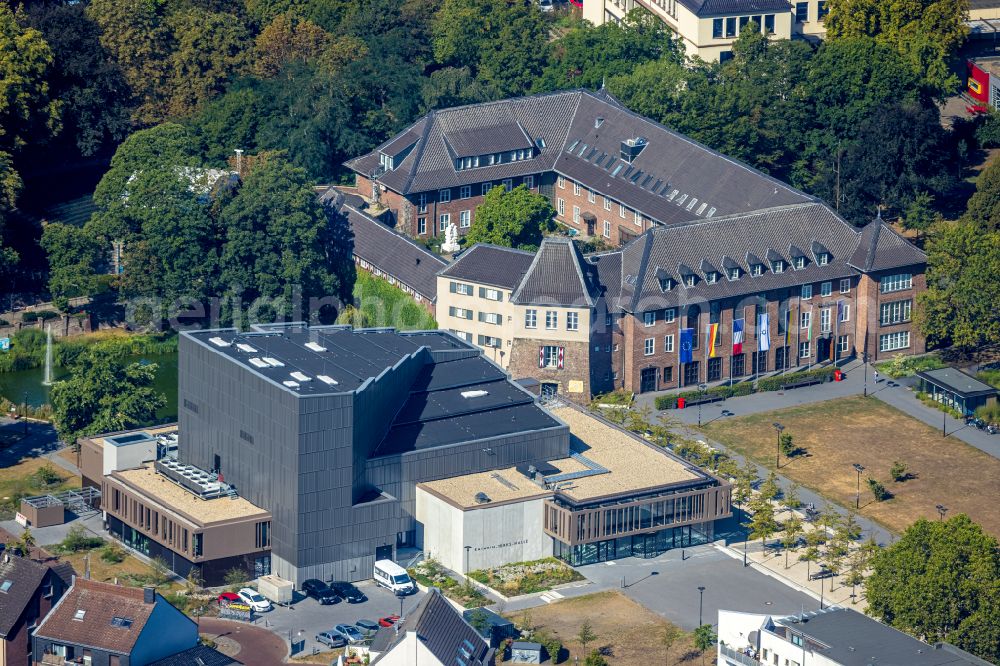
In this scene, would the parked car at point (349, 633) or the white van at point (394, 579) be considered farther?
the white van at point (394, 579)

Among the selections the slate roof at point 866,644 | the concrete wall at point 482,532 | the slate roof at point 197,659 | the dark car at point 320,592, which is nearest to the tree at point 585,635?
the concrete wall at point 482,532

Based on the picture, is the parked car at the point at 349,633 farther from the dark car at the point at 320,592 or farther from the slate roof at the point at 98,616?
the slate roof at the point at 98,616

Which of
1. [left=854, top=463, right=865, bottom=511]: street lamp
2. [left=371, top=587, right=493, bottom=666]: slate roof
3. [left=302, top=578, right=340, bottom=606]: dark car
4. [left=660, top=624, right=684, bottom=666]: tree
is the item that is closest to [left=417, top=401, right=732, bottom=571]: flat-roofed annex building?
[left=302, top=578, right=340, bottom=606]: dark car

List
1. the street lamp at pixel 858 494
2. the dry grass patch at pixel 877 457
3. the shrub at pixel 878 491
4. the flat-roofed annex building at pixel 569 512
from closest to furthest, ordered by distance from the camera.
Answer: the flat-roofed annex building at pixel 569 512, the street lamp at pixel 858 494, the dry grass patch at pixel 877 457, the shrub at pixel 878 491

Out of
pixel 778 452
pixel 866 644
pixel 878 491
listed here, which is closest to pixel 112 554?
pixel 778 452

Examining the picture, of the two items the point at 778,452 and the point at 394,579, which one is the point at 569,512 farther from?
the point at 778,452

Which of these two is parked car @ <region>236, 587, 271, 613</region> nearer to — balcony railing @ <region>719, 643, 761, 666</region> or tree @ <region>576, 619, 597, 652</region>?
tree @ <region>576, 619, 597, 652</region>
